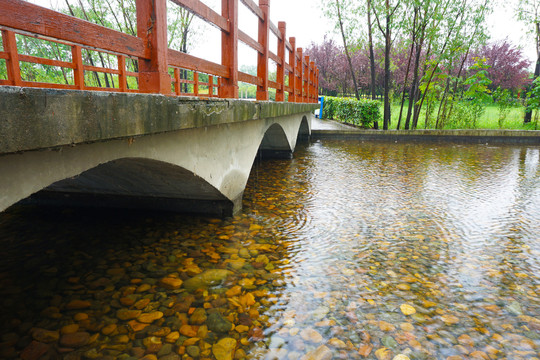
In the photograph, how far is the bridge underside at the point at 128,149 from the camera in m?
1.40

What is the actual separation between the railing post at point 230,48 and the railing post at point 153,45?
1391mm

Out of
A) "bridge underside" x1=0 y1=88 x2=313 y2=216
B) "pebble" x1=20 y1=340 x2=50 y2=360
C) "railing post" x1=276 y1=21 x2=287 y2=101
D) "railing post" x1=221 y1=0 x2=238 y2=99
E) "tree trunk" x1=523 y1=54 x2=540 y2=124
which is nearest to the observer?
"bridge underside" x1=0 y1=88 x2=313 y2=216

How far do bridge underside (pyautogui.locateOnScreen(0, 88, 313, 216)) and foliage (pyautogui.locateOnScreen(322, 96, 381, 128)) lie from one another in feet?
35.6

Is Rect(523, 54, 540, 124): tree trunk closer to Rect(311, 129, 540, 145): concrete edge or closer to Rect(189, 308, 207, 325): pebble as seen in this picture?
Rect(311, 129, 540, 145): concrete edge

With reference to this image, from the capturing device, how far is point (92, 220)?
454 cm

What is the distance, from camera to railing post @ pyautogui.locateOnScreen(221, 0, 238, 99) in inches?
144

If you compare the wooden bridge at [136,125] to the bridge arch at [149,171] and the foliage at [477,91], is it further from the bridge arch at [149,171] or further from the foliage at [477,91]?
the foliage at [477,91]

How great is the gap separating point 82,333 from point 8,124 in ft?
5.70

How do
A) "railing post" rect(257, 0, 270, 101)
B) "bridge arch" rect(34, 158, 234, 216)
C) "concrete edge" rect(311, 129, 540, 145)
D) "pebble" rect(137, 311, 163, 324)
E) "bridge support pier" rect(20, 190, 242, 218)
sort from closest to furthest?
"pebble" rect(137, 311, 163, 324) < "bridge arch" rect(34, 158, 234, 216) < "bridge support pier" rect(20, 190, 242, 218) < "railing post" rect(257, 0, 270, 101) < "concrete edge" rect(311, 129, 540, 145)

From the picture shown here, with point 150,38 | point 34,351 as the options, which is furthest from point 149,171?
point 34,351

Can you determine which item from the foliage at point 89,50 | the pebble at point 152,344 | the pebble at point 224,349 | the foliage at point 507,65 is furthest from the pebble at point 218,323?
the foliage at point 507,65

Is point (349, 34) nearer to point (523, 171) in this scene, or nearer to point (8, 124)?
point (523, 171)

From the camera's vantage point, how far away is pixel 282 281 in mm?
3123

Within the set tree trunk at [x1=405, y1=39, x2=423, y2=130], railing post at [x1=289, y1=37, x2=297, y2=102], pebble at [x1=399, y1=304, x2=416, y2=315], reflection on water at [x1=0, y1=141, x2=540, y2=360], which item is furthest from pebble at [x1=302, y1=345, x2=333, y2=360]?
tree trunk at [x1=405, y1=39, x2=423, y2=130]
